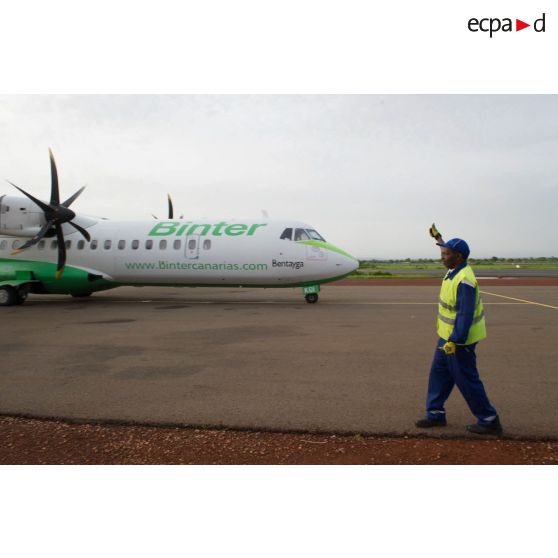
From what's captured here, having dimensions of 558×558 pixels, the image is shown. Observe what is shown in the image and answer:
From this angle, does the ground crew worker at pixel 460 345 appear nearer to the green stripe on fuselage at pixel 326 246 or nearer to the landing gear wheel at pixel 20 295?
the green stripe on fuselage at pixel 326 246

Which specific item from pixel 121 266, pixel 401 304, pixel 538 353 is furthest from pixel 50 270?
pixel 538 353

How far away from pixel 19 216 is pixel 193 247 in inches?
257

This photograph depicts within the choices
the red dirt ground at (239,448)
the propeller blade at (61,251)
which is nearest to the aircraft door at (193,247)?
the propeller blade at (61,251)

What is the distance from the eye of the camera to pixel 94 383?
5.95 metres

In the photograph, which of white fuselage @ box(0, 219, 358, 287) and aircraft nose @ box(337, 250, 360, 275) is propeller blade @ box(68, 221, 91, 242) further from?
aircraft nose @ box(337, 250, 360, 275)

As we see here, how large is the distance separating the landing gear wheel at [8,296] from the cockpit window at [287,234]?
10.3m

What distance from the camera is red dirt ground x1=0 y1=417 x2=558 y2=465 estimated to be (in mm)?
3684

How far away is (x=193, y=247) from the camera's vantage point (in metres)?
16.0

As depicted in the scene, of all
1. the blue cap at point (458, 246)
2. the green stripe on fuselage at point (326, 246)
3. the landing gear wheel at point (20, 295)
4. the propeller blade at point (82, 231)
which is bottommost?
the landing gear wheel at point (20, 295)

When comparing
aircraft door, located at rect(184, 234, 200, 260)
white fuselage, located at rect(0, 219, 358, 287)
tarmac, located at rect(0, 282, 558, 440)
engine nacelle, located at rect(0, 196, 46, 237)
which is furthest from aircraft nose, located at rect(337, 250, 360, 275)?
engine nacelle, located at rect(0, 196, 46, 237)

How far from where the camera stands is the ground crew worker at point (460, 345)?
4.15m

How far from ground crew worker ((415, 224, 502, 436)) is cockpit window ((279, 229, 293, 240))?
428 inches

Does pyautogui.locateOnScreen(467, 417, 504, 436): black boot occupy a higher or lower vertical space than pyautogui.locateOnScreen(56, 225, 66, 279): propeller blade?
lower
